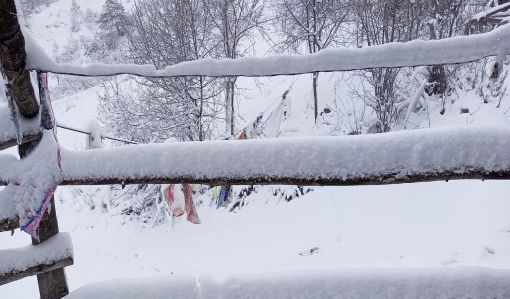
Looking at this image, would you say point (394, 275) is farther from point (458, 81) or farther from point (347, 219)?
point (458, 81)

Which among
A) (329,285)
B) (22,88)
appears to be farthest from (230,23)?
(329,285)

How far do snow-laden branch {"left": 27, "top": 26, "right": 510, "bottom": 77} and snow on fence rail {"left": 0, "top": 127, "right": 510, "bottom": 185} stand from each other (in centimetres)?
24

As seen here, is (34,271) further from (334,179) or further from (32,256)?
(334,179)

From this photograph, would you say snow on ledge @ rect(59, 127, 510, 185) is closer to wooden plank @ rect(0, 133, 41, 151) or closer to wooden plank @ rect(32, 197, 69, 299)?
wooden plank @ rect(0, 133, 41, 151)

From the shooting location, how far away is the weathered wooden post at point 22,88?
4.16ft

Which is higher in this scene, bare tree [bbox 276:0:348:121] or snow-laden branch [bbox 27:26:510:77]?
bare tree [bbox 276:0:348:121]

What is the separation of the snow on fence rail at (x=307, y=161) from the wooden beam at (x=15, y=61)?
0.49 ft

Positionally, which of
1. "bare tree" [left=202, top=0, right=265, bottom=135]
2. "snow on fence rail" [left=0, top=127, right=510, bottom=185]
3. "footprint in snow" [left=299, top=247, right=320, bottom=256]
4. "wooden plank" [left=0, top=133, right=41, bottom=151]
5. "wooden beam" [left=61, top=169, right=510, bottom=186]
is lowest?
"footprint in snow" [left=299, top=247, right=320, bottom=256]

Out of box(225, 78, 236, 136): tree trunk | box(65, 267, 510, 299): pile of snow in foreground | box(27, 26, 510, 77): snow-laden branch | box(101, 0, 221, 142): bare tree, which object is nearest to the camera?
box(27, 26, 510, 77): snow-laden branch

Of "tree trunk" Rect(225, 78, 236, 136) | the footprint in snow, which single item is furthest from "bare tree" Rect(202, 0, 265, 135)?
the footprint in snow

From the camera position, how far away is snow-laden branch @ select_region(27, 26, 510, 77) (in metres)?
1.16

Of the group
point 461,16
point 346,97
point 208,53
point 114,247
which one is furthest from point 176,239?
point 461,16

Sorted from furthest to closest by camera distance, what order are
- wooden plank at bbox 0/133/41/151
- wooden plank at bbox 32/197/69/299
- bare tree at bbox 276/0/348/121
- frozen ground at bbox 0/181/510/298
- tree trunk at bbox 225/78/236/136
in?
bare tree at bbox 276/0/348/121
tree trunk at bbox 225/78/236/136
frozen ground at bbox 0/181/510/298
wooden plank at bbox 32/197/69/299
wooden plank at bbox 0/133/41/151

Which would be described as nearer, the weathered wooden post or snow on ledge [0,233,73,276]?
the weathered wooden post
